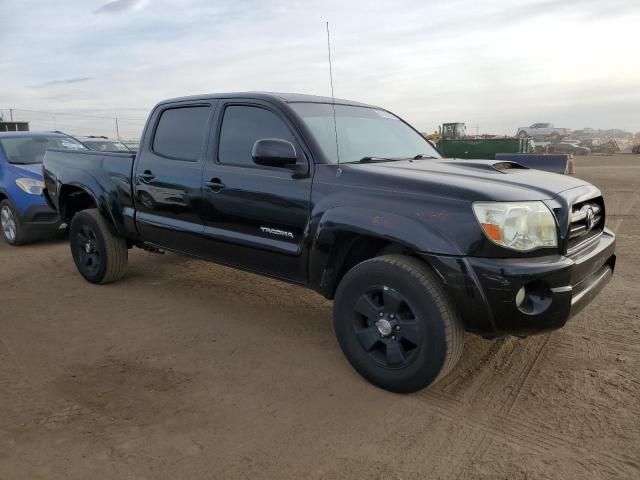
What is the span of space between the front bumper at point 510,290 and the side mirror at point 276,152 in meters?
1.13

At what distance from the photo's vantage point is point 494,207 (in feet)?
9.28

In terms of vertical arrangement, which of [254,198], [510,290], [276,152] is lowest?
[510,290]

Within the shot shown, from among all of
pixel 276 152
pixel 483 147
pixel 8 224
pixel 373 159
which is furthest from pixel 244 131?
pixel 483 147

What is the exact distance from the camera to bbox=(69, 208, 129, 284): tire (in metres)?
5.25

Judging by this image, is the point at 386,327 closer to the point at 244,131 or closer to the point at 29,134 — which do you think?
the point at 244,131

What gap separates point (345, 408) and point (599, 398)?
1485mm

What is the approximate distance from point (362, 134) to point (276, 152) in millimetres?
899

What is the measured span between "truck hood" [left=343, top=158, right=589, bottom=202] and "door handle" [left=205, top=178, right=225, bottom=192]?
111 cm

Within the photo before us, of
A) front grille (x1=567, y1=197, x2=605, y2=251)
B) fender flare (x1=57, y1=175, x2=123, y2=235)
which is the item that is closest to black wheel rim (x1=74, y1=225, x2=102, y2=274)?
fender flare (x1=57, y1=175, x2=123, y2=235)

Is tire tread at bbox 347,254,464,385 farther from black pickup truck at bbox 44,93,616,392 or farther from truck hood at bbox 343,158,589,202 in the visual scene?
truck hood at bbox 343,158,589,202

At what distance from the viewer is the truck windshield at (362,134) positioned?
3.72 meters

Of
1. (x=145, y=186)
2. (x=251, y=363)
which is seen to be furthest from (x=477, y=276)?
(x=145, y=186)

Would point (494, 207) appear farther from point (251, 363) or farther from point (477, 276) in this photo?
point (251, 363)

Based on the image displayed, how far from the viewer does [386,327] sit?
3.15 m
